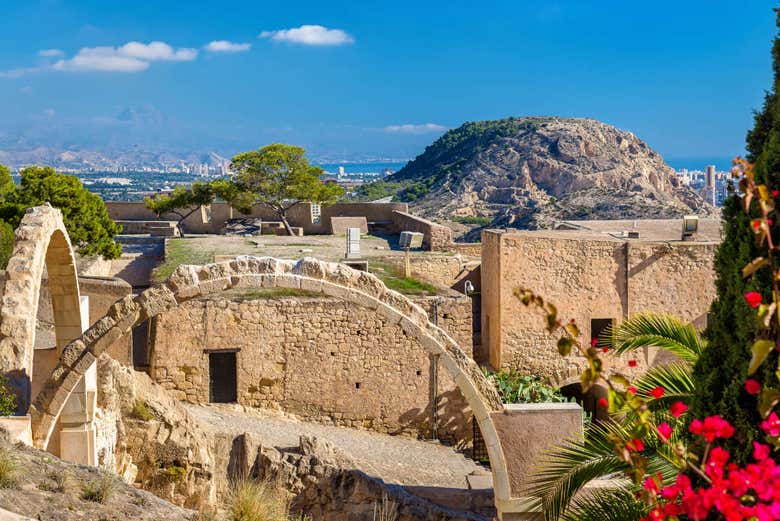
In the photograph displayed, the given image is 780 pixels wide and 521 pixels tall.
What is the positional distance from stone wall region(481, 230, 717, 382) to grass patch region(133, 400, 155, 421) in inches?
341

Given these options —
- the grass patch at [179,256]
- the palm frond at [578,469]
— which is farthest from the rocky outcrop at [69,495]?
the grass patch at [179,256]

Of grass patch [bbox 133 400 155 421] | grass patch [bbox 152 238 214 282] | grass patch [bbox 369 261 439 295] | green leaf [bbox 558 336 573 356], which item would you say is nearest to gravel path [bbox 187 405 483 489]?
grass patch [bbox 133 400 155 421]

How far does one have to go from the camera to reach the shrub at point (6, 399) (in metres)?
8.79

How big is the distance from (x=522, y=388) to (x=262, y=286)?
30.7 ft

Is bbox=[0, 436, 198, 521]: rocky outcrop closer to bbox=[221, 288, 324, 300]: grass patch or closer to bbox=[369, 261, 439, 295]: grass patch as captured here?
bbox=[221, 288, 324, 300]: grass patch

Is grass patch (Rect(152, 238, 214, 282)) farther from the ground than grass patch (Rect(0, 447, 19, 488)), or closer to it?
farther from the ground

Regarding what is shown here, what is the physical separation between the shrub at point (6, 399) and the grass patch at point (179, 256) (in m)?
9.73

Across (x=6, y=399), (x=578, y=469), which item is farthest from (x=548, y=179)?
(x=578, y=469)

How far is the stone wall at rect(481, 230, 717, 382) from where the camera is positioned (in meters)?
18.8

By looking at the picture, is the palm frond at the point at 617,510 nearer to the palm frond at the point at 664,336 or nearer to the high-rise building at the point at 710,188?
the palm frond at the point at 664,336

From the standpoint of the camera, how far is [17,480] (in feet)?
23.0

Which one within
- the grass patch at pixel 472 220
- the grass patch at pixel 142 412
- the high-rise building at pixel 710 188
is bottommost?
the grass patch at pixel 142 412

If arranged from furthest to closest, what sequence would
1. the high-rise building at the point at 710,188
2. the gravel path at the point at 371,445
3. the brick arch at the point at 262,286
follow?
the high-rise building at the point at 710,188 < the gravel path at the point at 371,445 < the brick arch at the point at 262,286

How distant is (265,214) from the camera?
3541 centimetres
